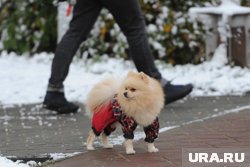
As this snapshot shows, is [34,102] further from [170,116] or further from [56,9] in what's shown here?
[56,9]

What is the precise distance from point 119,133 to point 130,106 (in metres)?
1.13

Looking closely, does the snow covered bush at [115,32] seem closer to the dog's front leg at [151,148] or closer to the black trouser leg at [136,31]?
the black trouser leg at [136,31]

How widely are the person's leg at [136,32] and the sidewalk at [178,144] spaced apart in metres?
0.73

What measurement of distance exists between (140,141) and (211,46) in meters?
4.22

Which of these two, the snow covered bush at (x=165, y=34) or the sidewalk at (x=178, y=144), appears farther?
the snow covered bush at (x=165, y=34)

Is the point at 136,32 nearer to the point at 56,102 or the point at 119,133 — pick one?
the point at 56,102

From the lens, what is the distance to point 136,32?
635 centimetres

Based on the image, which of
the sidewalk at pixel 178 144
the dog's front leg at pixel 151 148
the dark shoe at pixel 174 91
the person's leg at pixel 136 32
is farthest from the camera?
the dark shoe at pixel 174 91

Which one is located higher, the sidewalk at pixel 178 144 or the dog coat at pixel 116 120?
the dog coat at pixel 116 120

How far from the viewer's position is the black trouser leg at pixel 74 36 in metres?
6.34
